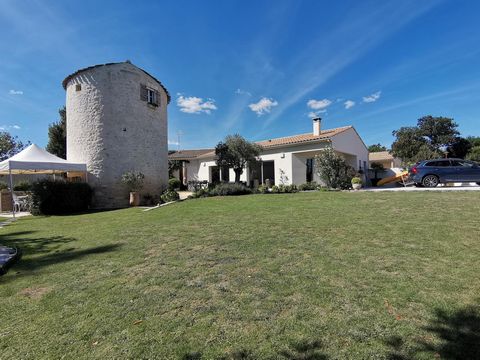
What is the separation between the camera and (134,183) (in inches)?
580

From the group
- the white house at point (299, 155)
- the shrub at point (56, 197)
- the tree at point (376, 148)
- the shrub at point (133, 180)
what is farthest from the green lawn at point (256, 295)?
the tree at point (376, 148)

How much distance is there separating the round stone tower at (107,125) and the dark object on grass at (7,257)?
9.27 metres

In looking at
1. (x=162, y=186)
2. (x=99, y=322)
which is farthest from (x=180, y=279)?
(x=162, y=186)

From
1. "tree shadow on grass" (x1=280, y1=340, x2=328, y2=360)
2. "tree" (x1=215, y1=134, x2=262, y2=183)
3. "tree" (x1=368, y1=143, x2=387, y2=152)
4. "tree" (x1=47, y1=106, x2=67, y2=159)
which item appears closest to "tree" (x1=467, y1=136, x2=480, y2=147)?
"tree" (x1=368, y1=143, x2=387, y2=152)

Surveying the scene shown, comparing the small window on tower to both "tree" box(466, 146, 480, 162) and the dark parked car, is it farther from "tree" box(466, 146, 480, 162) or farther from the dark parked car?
"tree" box(466, 146, 480, 162)

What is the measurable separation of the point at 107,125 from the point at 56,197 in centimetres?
463

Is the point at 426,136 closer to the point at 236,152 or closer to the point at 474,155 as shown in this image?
the point at 474,155

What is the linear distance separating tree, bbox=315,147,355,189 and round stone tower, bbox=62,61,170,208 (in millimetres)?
11554

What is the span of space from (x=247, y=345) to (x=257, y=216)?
18.9 ft

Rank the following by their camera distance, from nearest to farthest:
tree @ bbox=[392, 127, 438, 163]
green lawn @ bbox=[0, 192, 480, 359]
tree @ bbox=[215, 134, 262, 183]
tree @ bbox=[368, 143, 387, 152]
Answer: green lawn @ bbox=[0, 192, 480, 359] → tree @ bbox=[215, 134, 262, 183] → tree @ bbox=[392, 127, 438, 163] → tree @ bbox=[368, 143, 387, 152]

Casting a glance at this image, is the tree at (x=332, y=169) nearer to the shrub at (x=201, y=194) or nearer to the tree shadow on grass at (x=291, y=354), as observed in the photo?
the shrub at (x=201, y=194)

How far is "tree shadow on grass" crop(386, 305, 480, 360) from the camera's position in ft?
6.85

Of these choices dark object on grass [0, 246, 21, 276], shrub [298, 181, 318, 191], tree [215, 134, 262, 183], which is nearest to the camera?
dark object on grass [0, 246, 21, 276]

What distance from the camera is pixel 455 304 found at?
9.02 ft
